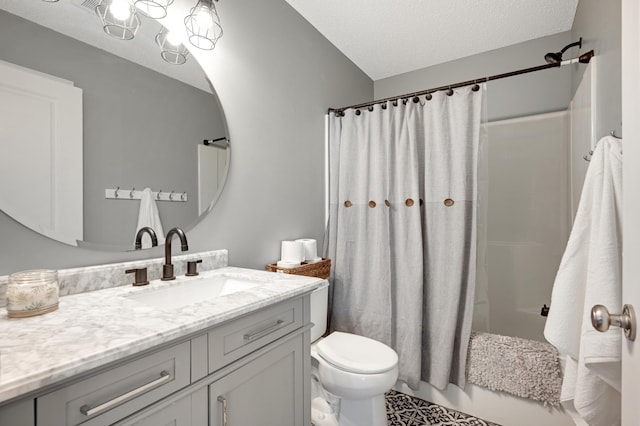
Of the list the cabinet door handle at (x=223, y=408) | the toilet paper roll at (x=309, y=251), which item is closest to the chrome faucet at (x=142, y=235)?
the cabinet door handle at (x=223, y=408)

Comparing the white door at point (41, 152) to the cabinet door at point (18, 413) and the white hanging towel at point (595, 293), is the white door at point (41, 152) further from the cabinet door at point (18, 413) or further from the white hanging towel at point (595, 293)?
the white hanging towel at point (595, 293)

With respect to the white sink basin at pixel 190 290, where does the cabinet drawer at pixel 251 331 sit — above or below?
below

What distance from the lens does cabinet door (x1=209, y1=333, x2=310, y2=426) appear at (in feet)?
2.93

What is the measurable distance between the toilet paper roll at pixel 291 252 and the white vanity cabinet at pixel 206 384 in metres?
0.64

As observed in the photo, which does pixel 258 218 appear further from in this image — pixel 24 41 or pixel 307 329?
pixel 24 41

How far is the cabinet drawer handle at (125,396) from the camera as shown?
63cm

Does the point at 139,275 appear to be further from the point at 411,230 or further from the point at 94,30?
the point at 411,230

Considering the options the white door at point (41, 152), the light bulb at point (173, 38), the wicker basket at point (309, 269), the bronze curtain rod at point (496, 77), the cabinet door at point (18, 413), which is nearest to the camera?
the cabinet door at point (18, 413)

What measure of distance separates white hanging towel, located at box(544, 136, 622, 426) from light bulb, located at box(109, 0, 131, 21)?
71.5 inches

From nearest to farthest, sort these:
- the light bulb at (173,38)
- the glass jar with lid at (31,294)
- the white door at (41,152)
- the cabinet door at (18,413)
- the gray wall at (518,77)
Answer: the cabinet door at (18,413)
the glass jar with lid at (31,294)
the white door at (41,152)
the light bulb at (173,38)
the gray wall at (518,77)

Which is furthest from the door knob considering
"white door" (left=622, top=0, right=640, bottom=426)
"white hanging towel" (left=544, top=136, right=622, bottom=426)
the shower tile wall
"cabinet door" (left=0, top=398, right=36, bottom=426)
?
the shower tile wall

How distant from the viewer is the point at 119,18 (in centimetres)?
119

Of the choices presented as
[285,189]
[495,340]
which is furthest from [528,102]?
[285,189]

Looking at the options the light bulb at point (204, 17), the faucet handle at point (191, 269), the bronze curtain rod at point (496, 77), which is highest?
the light bulb at point (204, 17)
